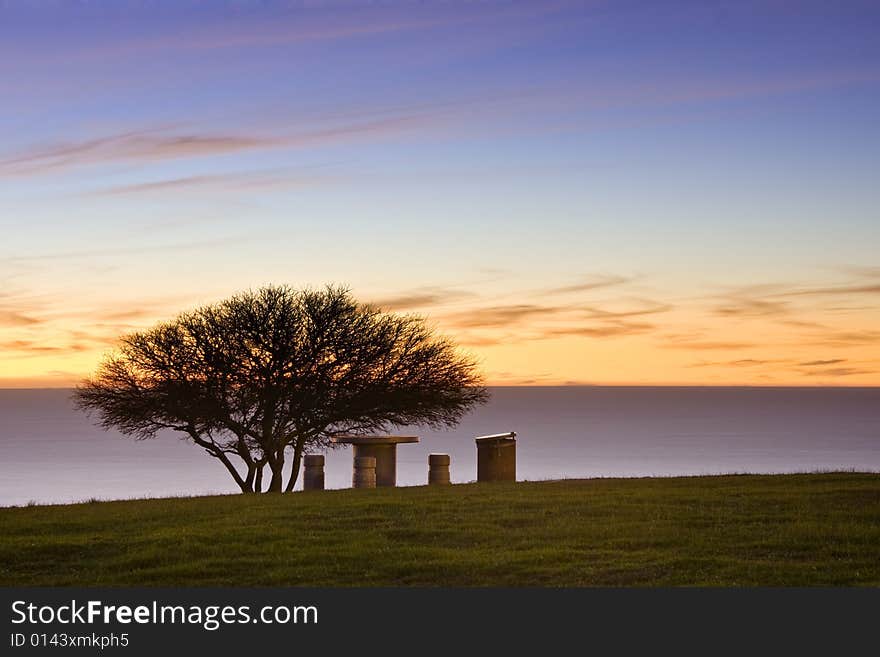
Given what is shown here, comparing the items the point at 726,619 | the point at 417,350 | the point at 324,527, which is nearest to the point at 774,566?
the point at 726,619

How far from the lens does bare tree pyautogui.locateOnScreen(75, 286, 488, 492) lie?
42219mm

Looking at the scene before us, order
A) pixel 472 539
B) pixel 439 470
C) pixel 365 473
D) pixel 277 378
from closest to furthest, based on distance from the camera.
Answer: pixel 472 539 → pixel 365 473 → pixel 439 470 → pixel 277 378

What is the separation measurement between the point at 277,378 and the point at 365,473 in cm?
1293

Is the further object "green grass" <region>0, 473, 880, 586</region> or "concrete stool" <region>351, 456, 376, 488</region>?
"concrete stool" <region>351, 456, 376, 488</region>

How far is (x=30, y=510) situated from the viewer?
24.3 metres

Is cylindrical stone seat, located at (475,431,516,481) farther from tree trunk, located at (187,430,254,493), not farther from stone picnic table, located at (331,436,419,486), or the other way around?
tree trunk, located at (187,430,254,493)

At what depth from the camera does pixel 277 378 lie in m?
42.2

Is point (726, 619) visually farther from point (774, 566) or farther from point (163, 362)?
point (163, 362)

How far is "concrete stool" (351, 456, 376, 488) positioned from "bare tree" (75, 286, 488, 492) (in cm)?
1186

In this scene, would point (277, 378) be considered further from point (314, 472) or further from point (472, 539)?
point (472, 539)

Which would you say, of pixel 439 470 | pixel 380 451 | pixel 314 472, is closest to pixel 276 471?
pixel 380 451

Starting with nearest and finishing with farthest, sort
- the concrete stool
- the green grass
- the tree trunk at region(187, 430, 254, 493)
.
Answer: the green grass, the concrete stool, the tree trunk at region(187, 430, 254, 493)

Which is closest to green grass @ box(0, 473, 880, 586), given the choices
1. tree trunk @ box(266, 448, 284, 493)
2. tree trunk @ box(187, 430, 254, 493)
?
tree trunk @ box(266, 448, 284, 493)

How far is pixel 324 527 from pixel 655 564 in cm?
629
